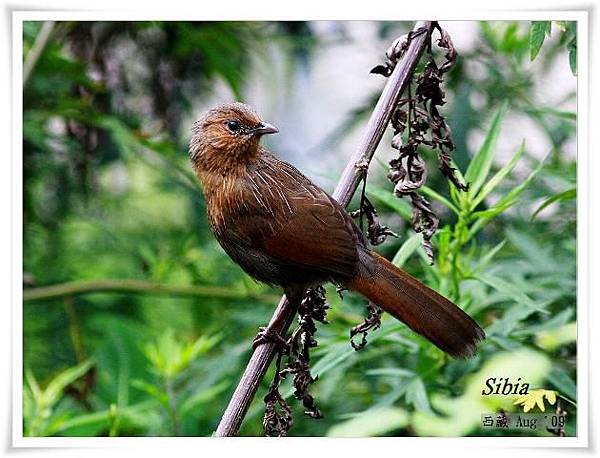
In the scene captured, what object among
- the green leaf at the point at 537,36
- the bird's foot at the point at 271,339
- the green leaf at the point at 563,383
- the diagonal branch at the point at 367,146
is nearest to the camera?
the diagonal branch at the point at 367,146

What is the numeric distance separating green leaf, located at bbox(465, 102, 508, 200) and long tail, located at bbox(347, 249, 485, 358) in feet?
1.32

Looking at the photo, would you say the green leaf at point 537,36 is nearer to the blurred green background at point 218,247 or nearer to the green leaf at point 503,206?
the blurred green background at point 218,247

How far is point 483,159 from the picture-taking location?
8.64 ft

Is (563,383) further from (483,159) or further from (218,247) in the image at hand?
(218,247)

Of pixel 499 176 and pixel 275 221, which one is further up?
pixel 499 176

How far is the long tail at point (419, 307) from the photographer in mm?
2266

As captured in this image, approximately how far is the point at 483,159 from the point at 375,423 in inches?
31.2

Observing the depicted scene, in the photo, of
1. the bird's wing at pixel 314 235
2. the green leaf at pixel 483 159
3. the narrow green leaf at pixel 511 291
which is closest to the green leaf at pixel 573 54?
the green leaf at pixel 483 159

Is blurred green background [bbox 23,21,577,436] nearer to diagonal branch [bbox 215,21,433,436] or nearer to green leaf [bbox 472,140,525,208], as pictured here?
green leaf [bbox 472,140,525,208]

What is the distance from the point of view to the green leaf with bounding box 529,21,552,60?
2372 mm

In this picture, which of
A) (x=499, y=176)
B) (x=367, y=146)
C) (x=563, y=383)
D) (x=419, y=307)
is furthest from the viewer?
(x=563, y=383)

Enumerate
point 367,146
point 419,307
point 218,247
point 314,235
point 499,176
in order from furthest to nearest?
point 218,247
point 499,176
point 314,235
point 419,307
point 367,146

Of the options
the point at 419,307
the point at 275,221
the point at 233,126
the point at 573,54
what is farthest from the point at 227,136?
the point at 573,54

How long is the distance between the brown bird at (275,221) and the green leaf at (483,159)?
38 cm
